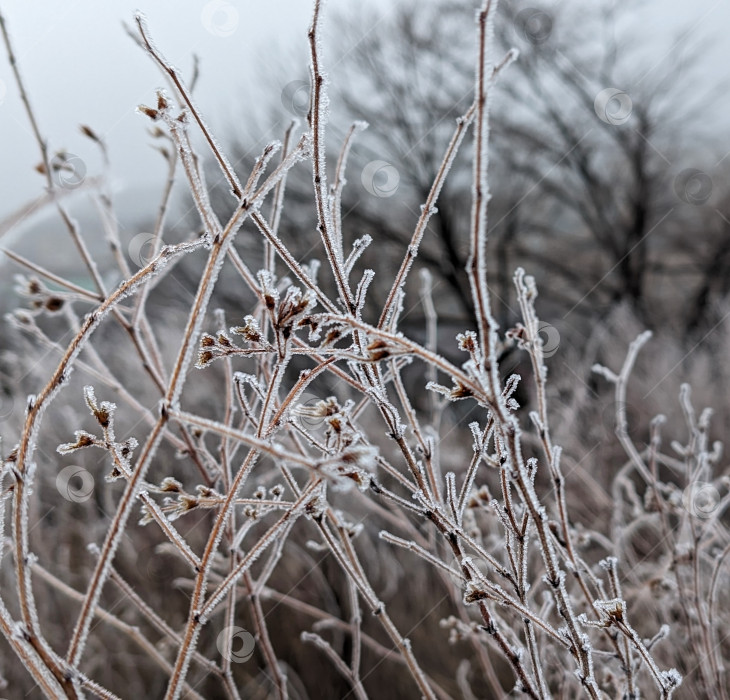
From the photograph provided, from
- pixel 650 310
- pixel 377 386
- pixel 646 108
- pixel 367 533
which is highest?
pixel 646 108

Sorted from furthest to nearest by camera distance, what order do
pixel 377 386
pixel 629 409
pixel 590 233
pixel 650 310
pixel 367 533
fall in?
1. pixel 590 233
2. pixel 650 310
3. pixel 629 409
4. pixel 367 533
5. pixel 377 386

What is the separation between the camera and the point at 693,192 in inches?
386

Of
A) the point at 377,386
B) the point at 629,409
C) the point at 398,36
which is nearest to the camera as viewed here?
the point at 377,386

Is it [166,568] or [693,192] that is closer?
[166,568]

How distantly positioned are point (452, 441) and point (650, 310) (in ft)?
17.8

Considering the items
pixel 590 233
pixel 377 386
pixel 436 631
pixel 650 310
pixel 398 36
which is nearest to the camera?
pixel 377 386

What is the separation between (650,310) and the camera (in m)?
9.80

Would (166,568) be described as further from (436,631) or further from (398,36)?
(398,36)

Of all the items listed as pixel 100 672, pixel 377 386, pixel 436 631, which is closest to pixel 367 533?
pixel 436 631

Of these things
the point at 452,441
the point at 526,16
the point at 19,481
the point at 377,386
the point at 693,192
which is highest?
the point at 526,16

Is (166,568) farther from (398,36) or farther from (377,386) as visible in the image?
(398,36)

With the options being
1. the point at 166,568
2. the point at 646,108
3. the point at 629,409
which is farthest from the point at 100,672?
the point at 646,108

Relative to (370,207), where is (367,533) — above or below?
below

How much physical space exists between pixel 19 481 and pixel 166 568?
3883 millimetres
